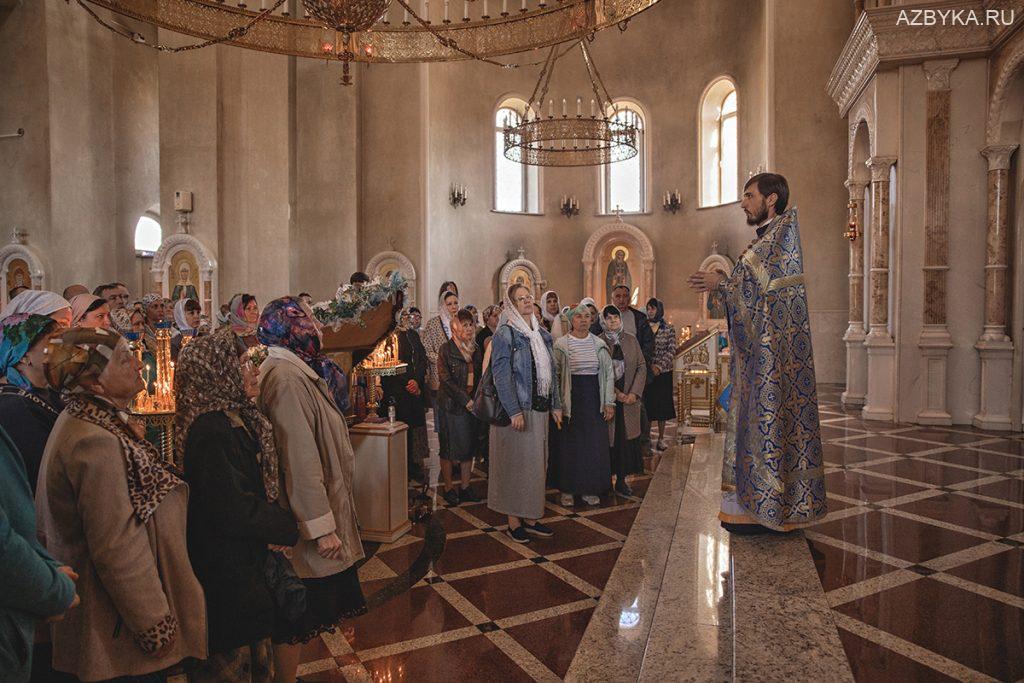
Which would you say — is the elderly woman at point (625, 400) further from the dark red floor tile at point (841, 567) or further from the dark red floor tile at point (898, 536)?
the dark red floor tile at point (841, 567)

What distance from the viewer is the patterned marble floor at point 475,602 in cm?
323

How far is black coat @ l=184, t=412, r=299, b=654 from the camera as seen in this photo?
2219 millimetres

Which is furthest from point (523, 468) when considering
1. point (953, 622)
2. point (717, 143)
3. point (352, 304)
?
point (717, 143)

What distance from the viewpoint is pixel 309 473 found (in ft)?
8.50

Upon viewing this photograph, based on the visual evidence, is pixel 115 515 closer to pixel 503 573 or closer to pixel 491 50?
A: pixel 503 573

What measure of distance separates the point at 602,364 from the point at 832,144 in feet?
35.2

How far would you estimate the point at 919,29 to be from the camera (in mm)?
9070

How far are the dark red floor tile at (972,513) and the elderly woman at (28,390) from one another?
18.0 ft

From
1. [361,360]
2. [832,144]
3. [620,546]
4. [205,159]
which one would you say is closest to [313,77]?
[205,159]

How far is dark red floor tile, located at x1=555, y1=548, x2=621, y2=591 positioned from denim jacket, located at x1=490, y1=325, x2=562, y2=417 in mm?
1077

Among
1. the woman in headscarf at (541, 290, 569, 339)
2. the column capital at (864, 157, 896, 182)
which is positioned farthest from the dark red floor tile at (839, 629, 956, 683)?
the column capital at (864, 157, 896, 182)

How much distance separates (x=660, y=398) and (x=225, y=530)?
252 inches

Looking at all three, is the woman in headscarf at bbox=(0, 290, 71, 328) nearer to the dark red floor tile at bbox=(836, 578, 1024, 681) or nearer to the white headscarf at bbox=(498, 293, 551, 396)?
the white headscarf at bbox=(498, 293, 551, 396)

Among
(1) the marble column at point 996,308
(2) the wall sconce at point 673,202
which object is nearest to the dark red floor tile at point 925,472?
(1) the marble column at point 996,308
